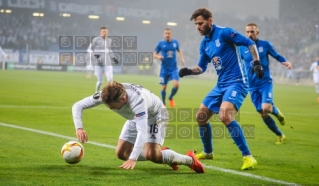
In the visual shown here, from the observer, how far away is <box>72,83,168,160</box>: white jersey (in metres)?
5.91

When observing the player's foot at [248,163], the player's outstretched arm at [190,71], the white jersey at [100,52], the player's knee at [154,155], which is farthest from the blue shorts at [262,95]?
the white jersey at [100,52]

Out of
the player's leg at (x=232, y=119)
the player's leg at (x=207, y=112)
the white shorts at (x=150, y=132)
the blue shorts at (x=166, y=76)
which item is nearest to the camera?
the white shorts at (x=150, y=132)

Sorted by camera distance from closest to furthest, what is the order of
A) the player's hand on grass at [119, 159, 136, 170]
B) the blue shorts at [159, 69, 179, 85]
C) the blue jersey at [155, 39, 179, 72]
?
A: the player's hand on grass at [119, 159, 136, 170], the blue shorts at [159, 69, 179, 85], the blue jersey at [155, 39, 179, 72]

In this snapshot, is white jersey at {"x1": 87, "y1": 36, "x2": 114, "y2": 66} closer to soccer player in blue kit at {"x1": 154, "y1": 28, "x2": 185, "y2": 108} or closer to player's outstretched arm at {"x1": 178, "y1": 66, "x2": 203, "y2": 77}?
soccer player in blue kit at {"x1": 154, "y1": 28, "x2": 185, "y2": 108}

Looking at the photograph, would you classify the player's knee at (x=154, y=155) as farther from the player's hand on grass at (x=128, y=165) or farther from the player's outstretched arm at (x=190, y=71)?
the player's outstretched arm at (x=190, y=71)

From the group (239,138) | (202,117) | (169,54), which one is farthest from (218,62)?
(169,54)

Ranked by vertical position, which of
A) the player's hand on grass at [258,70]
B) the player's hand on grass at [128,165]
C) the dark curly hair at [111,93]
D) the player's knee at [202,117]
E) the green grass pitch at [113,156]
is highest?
the player's hand on grass at [258,70]

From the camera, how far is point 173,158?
6711 millimetres

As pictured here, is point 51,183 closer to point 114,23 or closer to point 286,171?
point 286,171

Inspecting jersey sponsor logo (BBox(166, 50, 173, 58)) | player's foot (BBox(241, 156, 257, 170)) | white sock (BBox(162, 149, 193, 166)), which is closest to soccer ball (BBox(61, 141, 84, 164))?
white sock (BBox(162, 149, 193, 166))

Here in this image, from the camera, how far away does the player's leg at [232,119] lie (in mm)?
7355

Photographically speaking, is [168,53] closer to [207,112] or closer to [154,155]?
[207,112]

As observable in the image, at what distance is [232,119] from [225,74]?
0.72m

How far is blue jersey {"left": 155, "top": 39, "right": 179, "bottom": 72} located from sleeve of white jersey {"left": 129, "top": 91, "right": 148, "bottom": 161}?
12675 millimetres
